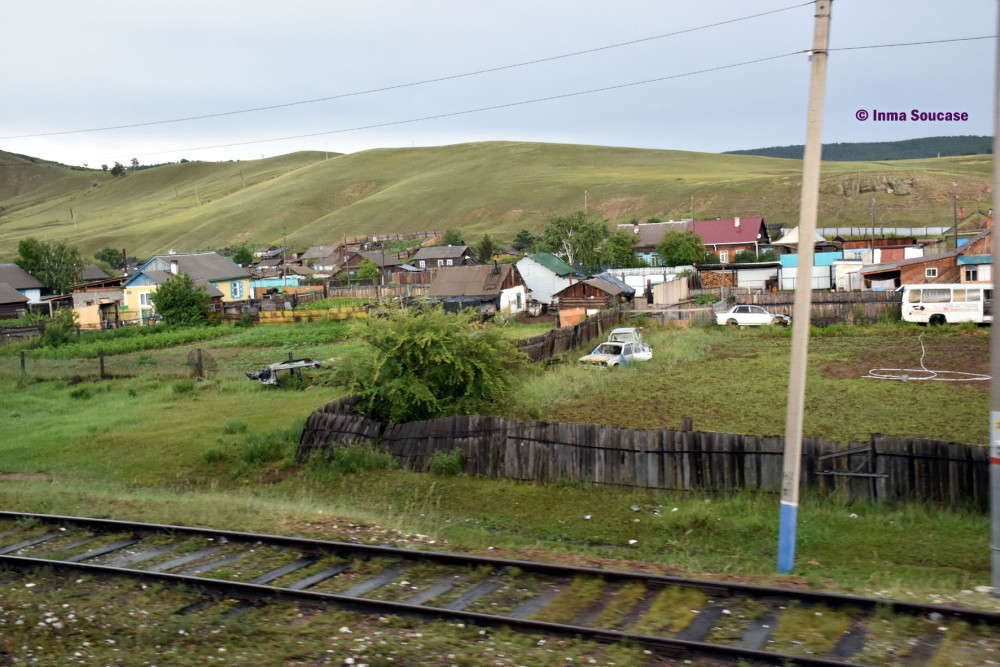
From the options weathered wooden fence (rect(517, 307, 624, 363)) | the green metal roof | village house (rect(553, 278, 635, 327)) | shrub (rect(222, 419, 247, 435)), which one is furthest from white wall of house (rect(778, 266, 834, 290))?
shrub (rect(222, 419, 247, 435))

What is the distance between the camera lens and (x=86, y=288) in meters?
69.0

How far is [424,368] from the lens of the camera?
820 inches

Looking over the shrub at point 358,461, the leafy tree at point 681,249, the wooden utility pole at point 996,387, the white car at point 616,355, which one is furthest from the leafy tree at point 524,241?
the wooden utility pole at point 996,387

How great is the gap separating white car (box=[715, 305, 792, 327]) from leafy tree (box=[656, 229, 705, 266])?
31864mm

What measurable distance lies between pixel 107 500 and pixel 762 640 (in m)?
12.6

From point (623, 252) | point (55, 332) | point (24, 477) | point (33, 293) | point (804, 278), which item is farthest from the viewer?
point (623, 252)

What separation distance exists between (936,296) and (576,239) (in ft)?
146

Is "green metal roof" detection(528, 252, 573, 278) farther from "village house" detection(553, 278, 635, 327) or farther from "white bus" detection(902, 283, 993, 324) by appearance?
"white bus" detection(902, 283, 993, 324)

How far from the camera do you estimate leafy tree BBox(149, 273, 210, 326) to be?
195ft

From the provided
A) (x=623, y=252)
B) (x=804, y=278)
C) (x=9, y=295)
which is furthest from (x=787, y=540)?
(x=623, y=252)

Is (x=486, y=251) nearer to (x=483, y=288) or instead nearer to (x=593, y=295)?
(x=483, y=288)

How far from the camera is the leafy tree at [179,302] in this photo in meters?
59.6

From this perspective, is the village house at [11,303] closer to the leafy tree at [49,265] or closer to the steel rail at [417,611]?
the leafy tree at [49,265]

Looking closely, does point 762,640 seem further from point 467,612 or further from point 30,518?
point 30,518
